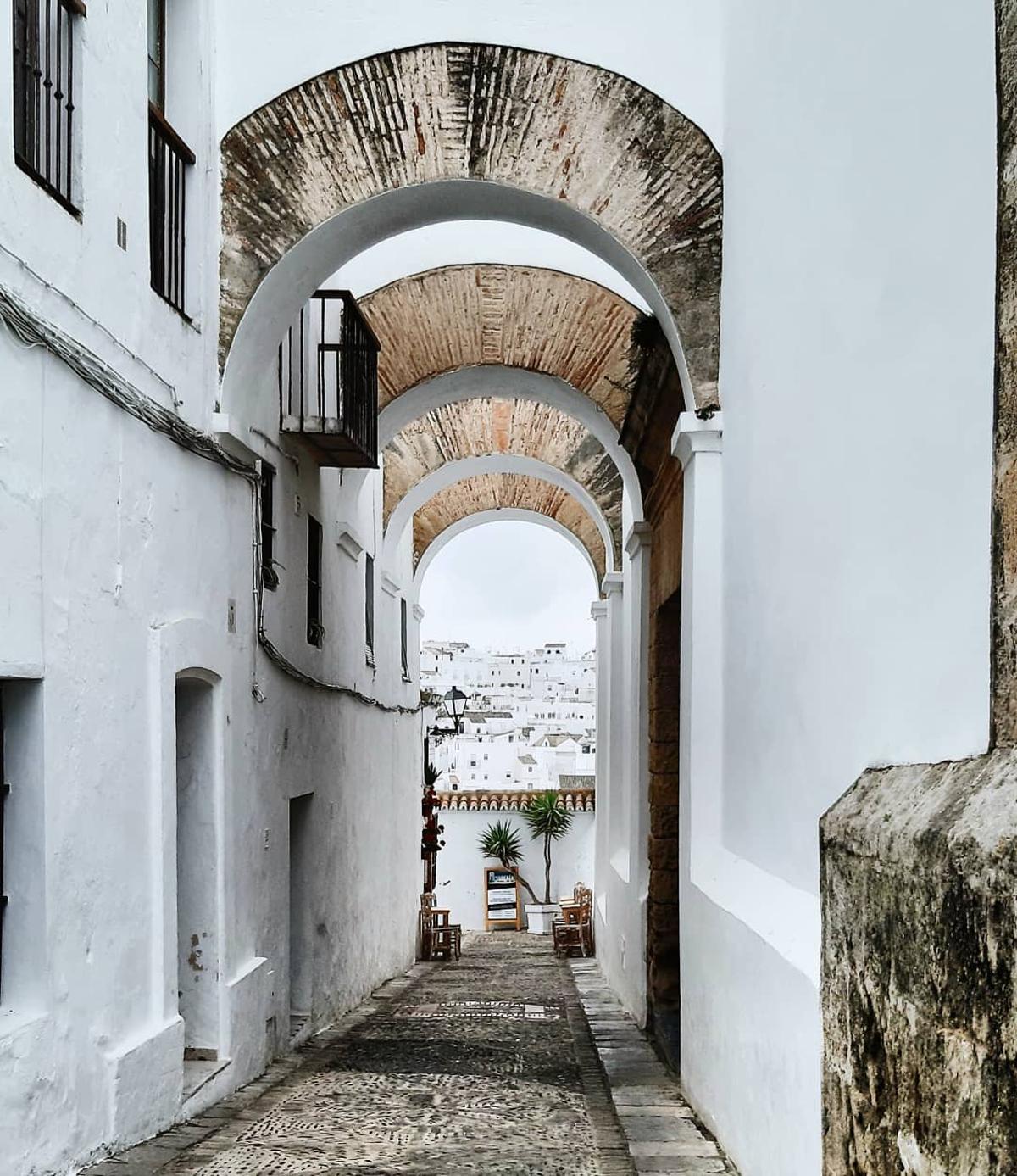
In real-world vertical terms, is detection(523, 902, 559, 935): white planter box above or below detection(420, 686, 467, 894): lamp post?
below

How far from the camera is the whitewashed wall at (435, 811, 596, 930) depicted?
1031 inches

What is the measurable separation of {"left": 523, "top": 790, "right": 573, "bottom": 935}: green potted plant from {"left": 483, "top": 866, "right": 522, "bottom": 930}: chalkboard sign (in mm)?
427

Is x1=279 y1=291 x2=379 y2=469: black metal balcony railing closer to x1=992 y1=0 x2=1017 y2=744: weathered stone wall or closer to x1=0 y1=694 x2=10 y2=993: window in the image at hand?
x1=0 y1=694 x2=10 y2=993: window

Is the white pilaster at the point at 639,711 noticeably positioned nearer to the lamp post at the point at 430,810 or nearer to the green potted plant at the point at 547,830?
the lamp post at the point at 430,810

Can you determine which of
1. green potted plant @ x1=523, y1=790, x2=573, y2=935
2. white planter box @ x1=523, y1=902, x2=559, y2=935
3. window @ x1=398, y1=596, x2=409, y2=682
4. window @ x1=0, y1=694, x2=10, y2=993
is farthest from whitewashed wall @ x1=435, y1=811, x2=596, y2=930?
window @ x1=0, y1=694, x2=10, y2=993

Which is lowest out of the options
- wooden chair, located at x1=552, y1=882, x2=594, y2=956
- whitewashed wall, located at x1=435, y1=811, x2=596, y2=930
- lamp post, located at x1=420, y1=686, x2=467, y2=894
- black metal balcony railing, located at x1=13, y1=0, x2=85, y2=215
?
whitewashed wall, located at x1=435, y1=811, x2=596, y2=930

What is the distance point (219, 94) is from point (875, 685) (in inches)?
187

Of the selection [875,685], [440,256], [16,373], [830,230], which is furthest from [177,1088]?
[440,256]

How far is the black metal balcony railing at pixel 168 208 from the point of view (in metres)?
5.64

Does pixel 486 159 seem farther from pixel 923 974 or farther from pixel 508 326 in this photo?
pixel 923 974

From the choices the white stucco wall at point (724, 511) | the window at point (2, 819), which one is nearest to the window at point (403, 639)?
the white stucco wall at point (724, 511)

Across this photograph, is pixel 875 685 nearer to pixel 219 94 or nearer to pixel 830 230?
pixel 830 230

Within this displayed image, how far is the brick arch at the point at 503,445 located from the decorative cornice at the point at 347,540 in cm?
220

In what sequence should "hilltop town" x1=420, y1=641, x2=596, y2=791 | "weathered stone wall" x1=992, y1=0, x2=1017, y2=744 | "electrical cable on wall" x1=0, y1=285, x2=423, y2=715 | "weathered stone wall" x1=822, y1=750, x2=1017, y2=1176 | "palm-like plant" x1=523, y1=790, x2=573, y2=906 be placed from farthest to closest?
1. "hilltop town" x1=420, y1=641, x2=596, y2=791
2. "palm-like plant" x1=523, y1=790, x2=573, y2=906
3. "electrical cable on wall" x1=0, y1=285, x2=423, y2=715
4. "weathered stone wall" x1=992, y1=0, x2=1017, y2=744
5. "weathered stone wall" x1=822, y1=750, x2=1017, y2=1176
